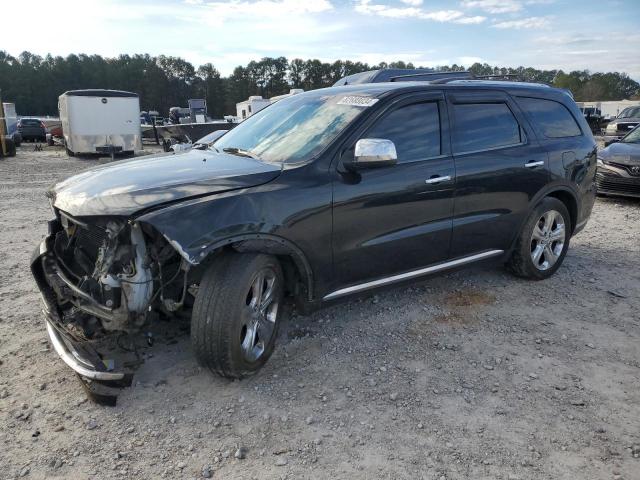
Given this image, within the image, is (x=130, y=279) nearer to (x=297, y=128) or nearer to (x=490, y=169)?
(x=297, y=128)

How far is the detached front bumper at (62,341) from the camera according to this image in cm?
278

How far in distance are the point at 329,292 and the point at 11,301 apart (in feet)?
9.31

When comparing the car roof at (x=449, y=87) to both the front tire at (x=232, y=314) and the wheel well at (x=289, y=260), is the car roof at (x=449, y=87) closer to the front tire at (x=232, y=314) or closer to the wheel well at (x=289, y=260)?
the wheel well at (x=289, y=260)

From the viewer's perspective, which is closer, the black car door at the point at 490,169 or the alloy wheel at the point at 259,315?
the alloy wheel at the point at 259,315

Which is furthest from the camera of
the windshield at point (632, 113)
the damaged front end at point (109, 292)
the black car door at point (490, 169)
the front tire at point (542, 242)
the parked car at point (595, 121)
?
the parked car at point (595, 121)

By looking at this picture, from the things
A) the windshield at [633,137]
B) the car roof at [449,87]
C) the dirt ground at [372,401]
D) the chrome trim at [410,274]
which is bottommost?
the dirt ground at [372,401]

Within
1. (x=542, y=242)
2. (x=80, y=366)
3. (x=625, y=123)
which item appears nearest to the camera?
(x=80, y=366)

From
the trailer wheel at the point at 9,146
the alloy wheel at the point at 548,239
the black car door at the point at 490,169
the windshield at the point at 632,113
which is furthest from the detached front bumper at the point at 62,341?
the windshield at the point at 632,113

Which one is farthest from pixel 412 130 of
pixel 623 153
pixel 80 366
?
pixel 623 153

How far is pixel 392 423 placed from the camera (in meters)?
2.79

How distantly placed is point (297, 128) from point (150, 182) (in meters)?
1.26

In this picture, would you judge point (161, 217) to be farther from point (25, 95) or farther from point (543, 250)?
point (25, 95)

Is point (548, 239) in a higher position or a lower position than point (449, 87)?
lower

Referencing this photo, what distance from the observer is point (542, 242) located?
16.1 feet
